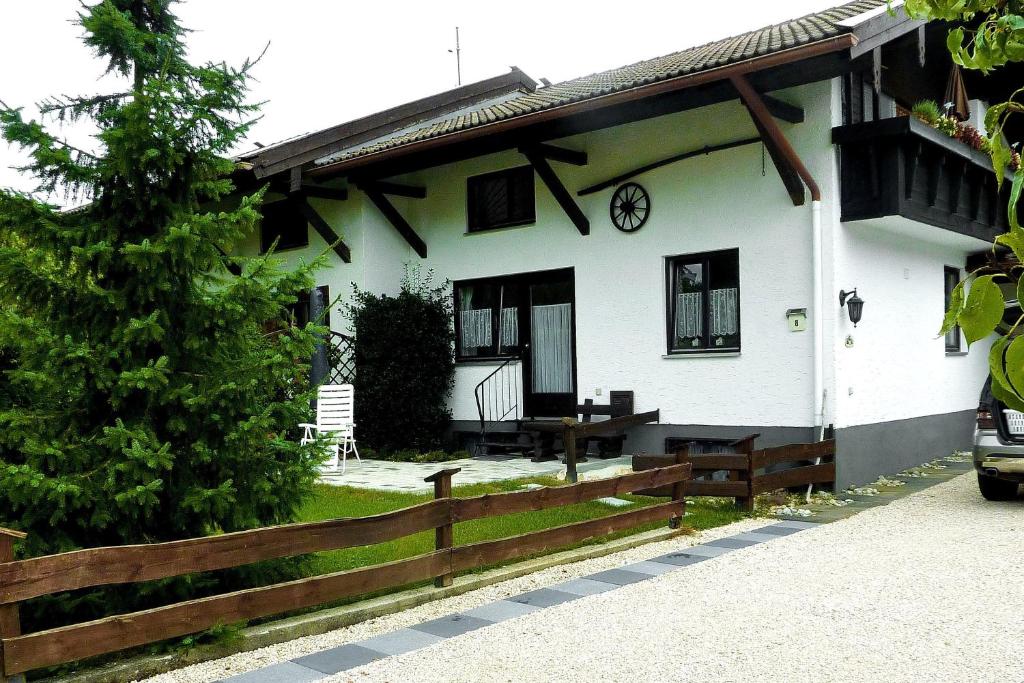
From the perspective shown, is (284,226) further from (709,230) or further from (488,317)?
(709,230)

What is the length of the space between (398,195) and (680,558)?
934 cm

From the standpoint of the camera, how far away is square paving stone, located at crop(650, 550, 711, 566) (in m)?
6.88

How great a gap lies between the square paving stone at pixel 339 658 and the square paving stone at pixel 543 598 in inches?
50.3

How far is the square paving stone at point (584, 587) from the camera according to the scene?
Answer: 6.02m

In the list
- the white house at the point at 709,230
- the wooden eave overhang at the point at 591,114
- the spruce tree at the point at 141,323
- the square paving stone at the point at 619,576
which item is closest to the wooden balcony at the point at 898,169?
the white house at the point at 709,230

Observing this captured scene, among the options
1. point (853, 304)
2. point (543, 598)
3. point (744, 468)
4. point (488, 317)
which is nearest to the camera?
point (543, 598)

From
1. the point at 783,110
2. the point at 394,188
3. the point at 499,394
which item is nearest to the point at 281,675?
the point at 783,110

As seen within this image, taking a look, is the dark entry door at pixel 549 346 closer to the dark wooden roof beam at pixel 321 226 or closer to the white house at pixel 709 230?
the white house at pixel 709 230

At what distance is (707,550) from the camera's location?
7312mm

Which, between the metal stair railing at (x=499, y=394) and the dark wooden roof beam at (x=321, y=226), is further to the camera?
the dark wooden roof beam at (x=321, y=226)

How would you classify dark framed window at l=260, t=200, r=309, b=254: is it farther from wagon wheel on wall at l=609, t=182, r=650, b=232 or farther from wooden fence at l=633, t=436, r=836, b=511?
wooden fence at l=633, t=436, r=836, b=511

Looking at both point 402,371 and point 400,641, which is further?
point 402,371

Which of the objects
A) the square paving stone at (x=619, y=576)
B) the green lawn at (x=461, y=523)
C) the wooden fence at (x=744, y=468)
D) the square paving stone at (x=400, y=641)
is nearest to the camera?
the square paving stone at (x=400, y=641)

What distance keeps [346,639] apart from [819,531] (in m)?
4.80
